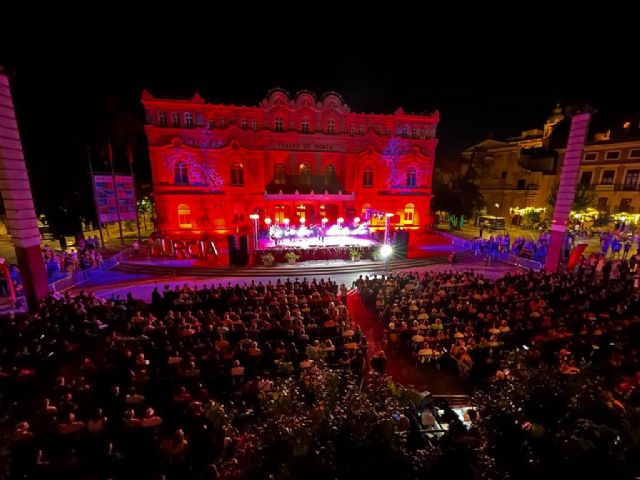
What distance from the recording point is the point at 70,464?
18.4 ft

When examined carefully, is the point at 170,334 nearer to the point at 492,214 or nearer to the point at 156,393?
the point at 156,393

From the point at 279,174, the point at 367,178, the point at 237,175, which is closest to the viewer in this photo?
the point at 237,175

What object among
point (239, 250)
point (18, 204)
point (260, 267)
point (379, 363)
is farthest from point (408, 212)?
point (18, 204)

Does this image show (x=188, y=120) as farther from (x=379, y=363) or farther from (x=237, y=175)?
(x=379, y=363)

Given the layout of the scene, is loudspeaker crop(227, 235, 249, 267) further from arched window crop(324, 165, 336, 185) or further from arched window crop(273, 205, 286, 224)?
arched window crop(324, 165, 336, 185)

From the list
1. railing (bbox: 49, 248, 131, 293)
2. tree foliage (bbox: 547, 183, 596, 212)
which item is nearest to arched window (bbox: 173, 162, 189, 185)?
railing (bbox: 49, 248, 131, 293)

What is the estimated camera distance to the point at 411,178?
3259 centimetres

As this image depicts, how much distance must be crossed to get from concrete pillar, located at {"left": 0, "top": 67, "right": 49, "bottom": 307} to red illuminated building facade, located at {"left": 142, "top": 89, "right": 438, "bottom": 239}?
46.2 ft

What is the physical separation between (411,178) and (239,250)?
20.2 metres

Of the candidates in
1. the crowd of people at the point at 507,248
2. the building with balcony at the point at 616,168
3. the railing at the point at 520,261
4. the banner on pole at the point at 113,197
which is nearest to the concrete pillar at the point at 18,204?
the banner on pole at the point at 113,197

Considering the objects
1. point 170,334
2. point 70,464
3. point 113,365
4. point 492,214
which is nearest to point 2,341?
point 113,365

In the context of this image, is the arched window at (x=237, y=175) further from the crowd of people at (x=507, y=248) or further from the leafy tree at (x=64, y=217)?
the crowd of people at (x=507, y=248)

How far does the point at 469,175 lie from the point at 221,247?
111 ft

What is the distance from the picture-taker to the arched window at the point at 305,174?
30.7m
